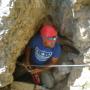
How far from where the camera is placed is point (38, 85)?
272 cm

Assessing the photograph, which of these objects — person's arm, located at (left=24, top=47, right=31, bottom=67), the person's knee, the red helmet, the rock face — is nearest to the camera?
the rock face

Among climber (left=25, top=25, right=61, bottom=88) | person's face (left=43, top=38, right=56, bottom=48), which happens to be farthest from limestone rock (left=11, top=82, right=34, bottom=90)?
person's face (left=43, top=38, right=56, bottom=48)

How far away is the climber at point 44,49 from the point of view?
2.57 m

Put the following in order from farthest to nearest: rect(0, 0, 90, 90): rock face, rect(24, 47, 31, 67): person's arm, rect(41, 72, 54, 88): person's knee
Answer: rect(41, 72, 54, 88): person's knee < rect(24, 47, 31, 67): person's arm < rect(0, 0, 90, 90): rock face

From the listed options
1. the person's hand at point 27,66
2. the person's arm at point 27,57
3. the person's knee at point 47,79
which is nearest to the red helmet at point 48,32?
the person's arm at point 27,57

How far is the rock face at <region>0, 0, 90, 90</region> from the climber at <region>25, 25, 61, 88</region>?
0.26ft

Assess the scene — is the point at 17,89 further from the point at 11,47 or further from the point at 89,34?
the point at 89,34

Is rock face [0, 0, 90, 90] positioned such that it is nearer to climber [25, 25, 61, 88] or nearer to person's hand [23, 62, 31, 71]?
climber [25, 25, 61, 88]

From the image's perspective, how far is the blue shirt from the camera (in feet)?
8.64

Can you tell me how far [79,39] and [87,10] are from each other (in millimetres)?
244

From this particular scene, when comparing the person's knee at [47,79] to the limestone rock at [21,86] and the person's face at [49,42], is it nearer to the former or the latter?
the limestone rock at [21,86]

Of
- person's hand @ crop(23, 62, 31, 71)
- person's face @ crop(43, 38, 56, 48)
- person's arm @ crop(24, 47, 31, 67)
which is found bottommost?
person's hand @ crop(23, 62, 31, 71)

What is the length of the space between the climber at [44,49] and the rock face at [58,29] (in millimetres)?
79

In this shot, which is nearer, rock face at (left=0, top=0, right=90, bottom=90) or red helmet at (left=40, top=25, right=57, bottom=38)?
rock face at (left=0, top=0, right=90, bottom=90)
